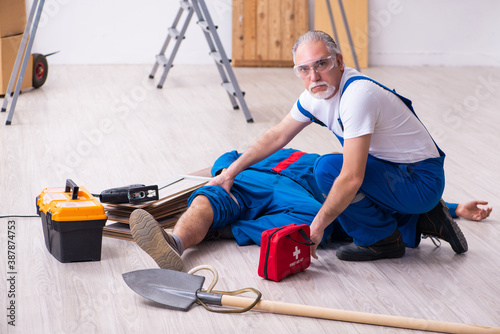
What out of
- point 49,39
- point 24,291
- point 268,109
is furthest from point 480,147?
point 49,39

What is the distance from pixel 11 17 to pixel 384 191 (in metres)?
4.10

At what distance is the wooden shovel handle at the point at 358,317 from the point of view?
1989 mm

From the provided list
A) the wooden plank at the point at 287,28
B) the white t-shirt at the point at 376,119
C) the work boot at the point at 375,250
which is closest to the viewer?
the white t-shirt at the point at 376,119

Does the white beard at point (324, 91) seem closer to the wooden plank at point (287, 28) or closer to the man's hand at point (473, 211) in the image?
the man's hand at point (473, 211)

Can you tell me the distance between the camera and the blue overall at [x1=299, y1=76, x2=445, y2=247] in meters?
2.42

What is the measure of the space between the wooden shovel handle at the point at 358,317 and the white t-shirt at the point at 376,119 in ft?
1.94

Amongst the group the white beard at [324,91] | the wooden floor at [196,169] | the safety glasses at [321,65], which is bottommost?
the wooden floor at [196,169]

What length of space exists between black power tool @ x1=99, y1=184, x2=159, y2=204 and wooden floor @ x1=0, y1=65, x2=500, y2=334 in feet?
0.58

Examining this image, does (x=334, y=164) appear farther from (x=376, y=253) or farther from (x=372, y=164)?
(x=376, y=253)

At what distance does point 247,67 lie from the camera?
7082 mm

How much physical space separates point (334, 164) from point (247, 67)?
4.77 meters

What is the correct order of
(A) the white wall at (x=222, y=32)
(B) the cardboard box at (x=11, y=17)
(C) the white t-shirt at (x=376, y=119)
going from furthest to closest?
(A) the white wall at (x=222, y=32) < (B) the cardboard box at (x=11, y=17) < (C) the white t-shirt at (x=376, y=119)

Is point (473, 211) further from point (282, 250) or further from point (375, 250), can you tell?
point (282, 250)

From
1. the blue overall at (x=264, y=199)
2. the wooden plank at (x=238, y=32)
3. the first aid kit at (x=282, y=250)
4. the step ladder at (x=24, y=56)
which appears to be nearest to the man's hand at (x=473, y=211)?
the blue overall at (x=264, y=199)
